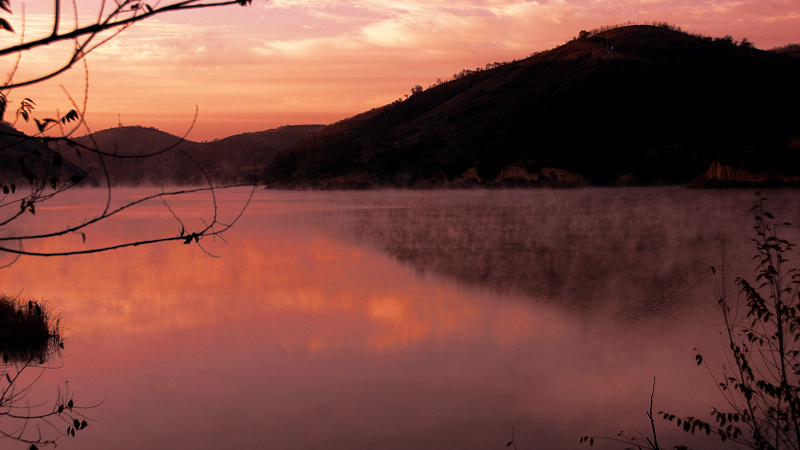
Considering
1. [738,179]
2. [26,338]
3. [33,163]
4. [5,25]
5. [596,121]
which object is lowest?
[26,338]

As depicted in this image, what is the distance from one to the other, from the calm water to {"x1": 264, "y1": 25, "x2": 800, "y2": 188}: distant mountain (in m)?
69.4

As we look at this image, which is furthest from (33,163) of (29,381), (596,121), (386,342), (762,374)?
(596,121)

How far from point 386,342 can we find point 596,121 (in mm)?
95445

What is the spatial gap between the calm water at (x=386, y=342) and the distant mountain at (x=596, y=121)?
228 ft

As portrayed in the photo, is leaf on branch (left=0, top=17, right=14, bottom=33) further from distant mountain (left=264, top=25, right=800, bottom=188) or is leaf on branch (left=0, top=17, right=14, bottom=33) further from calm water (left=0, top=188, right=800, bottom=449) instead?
distant mountain (left=264, top=25, right=800, bottom=188)

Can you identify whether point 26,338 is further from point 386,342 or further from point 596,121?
point 596,121

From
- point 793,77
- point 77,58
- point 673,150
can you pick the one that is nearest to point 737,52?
point 793,77

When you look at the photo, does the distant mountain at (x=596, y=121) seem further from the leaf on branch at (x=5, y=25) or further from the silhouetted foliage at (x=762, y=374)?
the leaf on branch at (x=5, y=25)

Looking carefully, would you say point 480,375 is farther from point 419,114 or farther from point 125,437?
point 419,114

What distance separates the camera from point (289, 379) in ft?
28.8

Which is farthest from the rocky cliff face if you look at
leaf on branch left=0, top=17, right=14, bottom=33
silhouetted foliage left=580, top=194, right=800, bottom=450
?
leaf on branch left=0, top=17, right=14, bottom=33

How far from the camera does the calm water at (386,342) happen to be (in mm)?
7203

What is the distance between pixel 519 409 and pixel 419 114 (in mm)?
137163

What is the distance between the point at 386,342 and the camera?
10.6 metres
